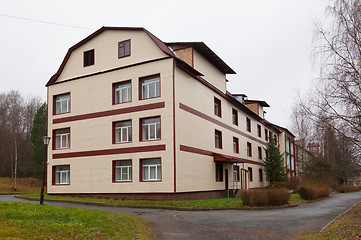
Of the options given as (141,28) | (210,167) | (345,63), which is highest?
(141,28)

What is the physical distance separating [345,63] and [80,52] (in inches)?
794

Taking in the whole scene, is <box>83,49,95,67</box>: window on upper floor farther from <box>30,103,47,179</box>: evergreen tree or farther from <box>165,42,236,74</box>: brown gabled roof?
<box>30,103,47,179</box>: evergreen tree

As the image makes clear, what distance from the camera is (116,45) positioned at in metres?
25.1

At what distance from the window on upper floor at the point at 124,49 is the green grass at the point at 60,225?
14723 millimetres

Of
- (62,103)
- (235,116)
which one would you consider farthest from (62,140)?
(235,116)

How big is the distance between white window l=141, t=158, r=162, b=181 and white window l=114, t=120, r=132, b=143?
2.20 metres

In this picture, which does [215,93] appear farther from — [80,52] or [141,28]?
[80,52]

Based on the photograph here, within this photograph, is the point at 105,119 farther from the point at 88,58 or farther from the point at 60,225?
the point at 60,225

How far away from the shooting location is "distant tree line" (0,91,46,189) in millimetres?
49000

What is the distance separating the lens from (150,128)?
74.7ft

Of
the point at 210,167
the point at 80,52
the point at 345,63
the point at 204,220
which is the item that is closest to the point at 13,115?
the point at 80,52

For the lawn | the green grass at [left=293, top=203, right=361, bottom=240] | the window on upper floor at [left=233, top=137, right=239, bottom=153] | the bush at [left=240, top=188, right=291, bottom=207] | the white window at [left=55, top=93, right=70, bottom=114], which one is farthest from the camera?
the lawn

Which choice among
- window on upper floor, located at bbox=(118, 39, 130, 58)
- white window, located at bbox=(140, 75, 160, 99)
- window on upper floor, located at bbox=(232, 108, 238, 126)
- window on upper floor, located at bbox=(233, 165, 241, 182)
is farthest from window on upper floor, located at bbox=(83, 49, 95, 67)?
window on upper floor, located at bbox=(233, 165, 241, 182)

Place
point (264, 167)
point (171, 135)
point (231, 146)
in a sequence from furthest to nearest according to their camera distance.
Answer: point (264, 167)
point (231, 146)
point (171, 135)
